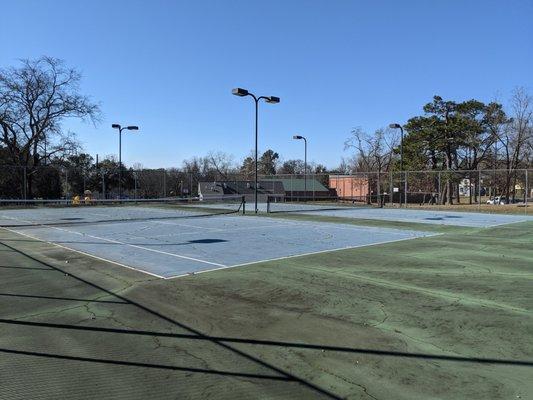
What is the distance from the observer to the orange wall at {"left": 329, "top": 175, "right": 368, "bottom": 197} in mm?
61816

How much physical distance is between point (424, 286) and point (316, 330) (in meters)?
3.28

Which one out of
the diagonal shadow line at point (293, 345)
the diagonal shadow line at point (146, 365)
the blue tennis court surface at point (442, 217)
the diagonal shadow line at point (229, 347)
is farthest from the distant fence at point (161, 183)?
the diagonal shadow line at point (146, 365)

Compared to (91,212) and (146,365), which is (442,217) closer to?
(91,212)

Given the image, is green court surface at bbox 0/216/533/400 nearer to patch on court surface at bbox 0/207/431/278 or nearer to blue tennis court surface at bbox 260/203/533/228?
patch on court surface at bbox 0/207/431/278

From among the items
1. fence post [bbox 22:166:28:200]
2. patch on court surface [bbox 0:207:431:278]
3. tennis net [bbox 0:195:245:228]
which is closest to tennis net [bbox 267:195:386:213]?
tennis net [bbox 0:195:245:228]

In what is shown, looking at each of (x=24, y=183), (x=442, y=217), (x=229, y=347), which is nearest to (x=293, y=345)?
(x=229, y=347)

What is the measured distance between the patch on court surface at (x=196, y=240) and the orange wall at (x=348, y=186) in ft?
136

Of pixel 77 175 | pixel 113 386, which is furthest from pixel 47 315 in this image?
pixel 77 175

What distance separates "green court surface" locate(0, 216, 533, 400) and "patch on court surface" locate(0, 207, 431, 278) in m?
1.16

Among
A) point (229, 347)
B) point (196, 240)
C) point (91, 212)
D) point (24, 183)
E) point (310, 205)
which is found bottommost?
point (229, 347)

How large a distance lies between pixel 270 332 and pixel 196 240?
9408 millimetres

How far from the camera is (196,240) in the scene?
1510 cm

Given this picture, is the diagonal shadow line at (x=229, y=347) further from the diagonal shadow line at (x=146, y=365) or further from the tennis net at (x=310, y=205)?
the tennis net at (x=310, y=205)

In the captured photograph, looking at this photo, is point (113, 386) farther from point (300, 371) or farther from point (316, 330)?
point (316, 330)
